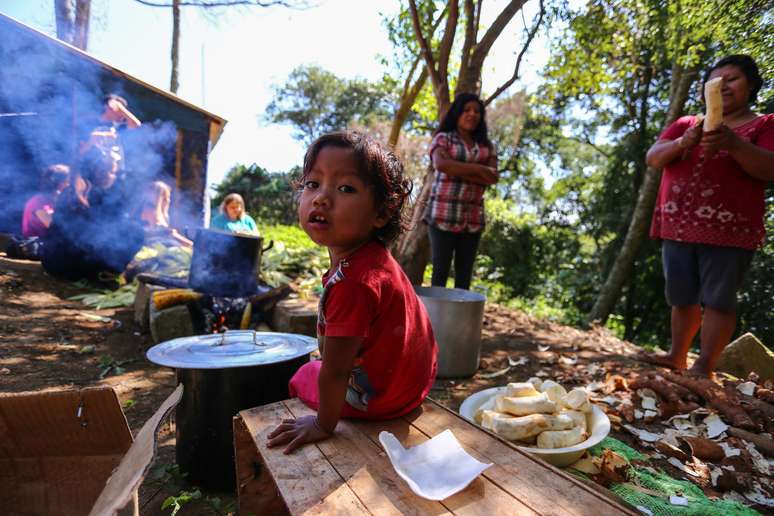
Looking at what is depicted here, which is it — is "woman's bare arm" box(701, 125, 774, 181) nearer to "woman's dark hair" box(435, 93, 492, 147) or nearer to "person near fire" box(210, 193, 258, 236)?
"woman's dark hair" box(435, 93, 492, 147)

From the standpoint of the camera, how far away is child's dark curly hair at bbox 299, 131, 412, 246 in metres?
1.53

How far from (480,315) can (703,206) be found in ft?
5.64

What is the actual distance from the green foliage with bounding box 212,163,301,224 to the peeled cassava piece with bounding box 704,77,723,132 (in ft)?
51.4

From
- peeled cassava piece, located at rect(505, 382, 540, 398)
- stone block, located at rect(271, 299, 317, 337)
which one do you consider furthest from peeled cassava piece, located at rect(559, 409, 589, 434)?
stone block, located at rect(271, 299, 317, 337)

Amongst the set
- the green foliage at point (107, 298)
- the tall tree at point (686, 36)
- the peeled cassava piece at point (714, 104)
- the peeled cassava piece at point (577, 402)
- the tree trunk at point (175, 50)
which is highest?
the tree trunk at point (175, 50)

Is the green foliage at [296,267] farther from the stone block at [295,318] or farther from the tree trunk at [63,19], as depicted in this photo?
the tree trunk at [63,19]

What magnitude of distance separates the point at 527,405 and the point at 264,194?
17.6 m

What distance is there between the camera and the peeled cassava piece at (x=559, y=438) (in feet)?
6.34

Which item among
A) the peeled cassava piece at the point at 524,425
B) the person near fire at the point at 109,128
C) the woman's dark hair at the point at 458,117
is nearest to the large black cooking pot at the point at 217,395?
the peeled cassava piece at the point at 524,425

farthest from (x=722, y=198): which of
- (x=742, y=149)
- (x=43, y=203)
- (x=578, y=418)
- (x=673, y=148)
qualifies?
(x=43, y=203)

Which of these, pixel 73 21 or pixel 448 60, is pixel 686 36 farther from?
pixel 73 21

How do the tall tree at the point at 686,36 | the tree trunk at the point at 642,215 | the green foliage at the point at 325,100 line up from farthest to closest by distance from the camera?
the green foliage at the point at 325,100
the tree trunk at the point at 642,215
the tall tree at the point at 686,36

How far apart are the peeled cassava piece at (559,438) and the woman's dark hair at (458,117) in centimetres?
260

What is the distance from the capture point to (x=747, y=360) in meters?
3.41
